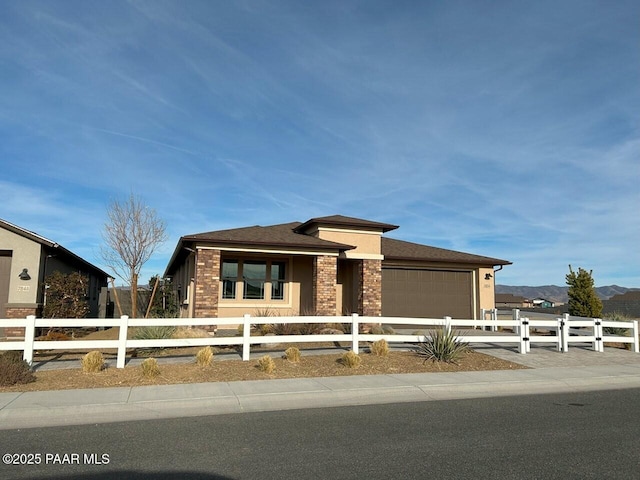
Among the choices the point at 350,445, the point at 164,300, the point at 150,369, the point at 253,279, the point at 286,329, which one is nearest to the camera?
the point at 350,445

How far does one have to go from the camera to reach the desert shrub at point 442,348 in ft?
40.5

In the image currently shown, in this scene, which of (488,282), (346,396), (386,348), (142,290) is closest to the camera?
(346,396)

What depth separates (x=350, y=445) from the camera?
6.17 metres

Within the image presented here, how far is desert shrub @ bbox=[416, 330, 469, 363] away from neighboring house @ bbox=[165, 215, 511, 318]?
7417mm

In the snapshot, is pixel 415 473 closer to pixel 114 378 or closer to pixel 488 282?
pixel 114 378

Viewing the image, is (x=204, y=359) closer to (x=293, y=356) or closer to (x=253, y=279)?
(x=293, y=356)

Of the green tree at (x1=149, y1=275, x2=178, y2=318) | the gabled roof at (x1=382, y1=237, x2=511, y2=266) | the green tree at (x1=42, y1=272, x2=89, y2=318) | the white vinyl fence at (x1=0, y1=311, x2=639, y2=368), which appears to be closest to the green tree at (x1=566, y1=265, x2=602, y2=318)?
the gabled roof at (x1=382, y1=237, x2=511, y2=266)

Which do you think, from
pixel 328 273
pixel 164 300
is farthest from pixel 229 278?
pixel 164 300

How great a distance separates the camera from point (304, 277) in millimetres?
21734

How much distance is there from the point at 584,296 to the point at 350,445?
19255 mm

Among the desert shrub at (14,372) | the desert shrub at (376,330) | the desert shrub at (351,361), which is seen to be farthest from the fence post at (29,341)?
the desert shrub at (376,330)

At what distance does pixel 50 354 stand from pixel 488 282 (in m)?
18.6

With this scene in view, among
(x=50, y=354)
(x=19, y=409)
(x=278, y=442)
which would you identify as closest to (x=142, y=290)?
(x=50, y=354)

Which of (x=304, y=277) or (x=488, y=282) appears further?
(x=488, y=282)
